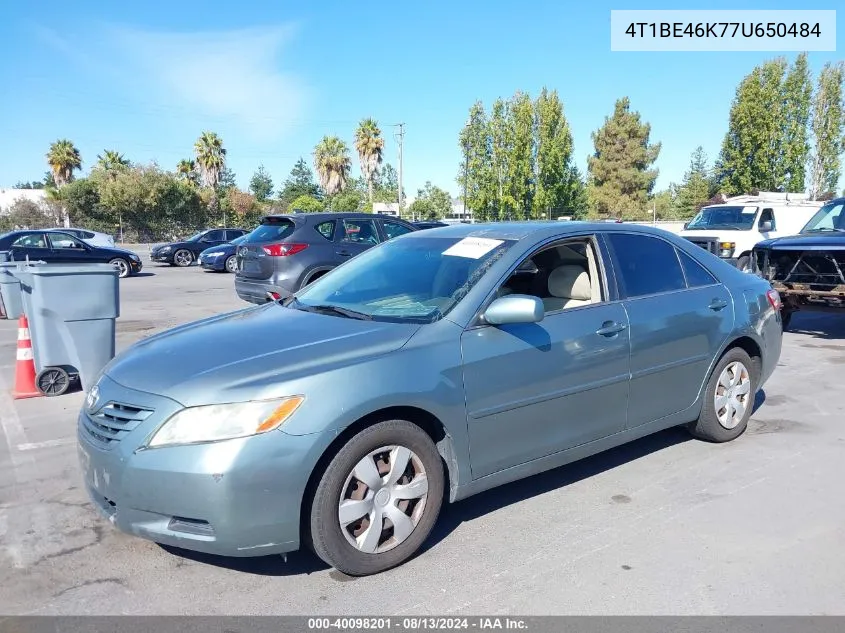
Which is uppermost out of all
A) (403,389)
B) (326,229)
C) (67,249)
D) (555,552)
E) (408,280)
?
(326,229)

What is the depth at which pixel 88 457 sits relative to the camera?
314 cm

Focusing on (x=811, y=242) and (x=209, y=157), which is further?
(x=209, y=157)

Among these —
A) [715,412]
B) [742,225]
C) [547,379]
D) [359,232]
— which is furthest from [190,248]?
[547,379]

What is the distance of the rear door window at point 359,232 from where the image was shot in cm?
1058

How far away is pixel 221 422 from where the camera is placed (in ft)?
9.25

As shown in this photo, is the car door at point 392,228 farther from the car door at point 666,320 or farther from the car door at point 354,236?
the car door at point 666,320

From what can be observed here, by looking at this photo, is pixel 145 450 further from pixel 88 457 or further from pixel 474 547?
pixel 474 547

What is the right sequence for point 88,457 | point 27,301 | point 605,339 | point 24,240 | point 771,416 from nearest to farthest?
point 88,457 < point 605,339 < point 771,416 < point 27,301 < point 24,240

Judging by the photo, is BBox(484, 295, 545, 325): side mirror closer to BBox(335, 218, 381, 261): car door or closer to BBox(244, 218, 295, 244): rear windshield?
BBox(335, 218, 381, 261): car door

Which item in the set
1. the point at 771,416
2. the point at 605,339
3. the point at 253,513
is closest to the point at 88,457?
the point at 253,513

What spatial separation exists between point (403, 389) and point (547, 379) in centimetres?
95

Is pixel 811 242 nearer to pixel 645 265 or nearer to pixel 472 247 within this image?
pixel 645 265

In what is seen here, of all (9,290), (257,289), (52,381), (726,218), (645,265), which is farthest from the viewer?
(726,218)

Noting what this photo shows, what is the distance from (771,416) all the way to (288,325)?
14.2ft
